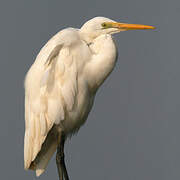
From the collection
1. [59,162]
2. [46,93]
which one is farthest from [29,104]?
[59,162]

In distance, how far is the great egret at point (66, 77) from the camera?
536 centimetres

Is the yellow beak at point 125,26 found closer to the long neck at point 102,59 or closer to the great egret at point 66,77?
the great egret at point 66,77

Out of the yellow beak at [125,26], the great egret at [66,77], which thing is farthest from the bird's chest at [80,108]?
the yellow beak at [125,26]

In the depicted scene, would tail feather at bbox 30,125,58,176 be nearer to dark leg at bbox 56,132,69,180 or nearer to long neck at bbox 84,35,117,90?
dark leg at bbox 56,132,69,180

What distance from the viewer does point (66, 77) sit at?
5.37 metres

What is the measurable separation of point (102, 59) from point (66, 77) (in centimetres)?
36

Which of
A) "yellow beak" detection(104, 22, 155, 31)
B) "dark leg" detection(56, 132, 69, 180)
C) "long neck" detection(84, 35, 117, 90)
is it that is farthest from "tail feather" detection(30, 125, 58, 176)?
"yellow beak" detection(104, 22, 155, 31)

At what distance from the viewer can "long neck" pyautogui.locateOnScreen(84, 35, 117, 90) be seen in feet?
17.5

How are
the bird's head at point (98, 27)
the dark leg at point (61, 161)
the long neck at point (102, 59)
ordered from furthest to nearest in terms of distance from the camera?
the dark leg at point (61, 161), the bird's head at point (98, 27), the long neck at point (102, 59)

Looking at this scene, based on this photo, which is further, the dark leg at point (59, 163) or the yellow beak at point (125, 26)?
the dark leg at point (59, 163)

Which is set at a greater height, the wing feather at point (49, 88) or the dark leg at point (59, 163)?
the wing feather at point (49, 88)

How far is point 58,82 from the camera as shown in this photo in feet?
17.7

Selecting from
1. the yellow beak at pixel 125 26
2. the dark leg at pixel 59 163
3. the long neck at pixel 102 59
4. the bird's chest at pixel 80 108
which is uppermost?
the yellow beak at pixel 125 26

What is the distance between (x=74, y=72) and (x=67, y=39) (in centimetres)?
30
